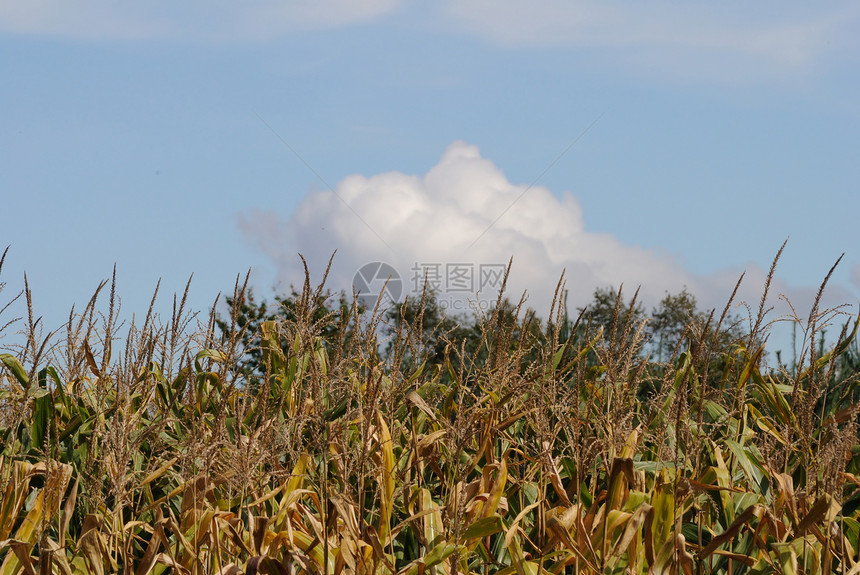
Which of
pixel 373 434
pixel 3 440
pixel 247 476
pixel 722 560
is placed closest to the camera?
pixel 247 476

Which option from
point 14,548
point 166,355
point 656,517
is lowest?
point 14,548

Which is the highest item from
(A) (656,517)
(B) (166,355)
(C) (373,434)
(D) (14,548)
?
(B) (166,355)

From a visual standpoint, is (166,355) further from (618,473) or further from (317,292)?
(618,473)

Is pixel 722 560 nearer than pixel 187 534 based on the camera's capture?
No

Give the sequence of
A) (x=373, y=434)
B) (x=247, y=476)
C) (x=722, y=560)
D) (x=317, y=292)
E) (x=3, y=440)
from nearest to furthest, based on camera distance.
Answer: (x=247, y=476)
(x=317, y=292)
(x=722, y=560)
(x=373, y=434)
(x=3, y=440)

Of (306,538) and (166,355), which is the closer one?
(306,538)

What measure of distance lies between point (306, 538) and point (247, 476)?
1.35 feet

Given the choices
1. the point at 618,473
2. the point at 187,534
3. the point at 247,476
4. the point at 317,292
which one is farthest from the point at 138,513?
the point at 618,473

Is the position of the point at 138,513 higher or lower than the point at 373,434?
lower

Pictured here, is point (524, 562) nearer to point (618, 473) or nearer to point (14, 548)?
point (618, 473)

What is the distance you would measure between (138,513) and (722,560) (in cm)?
203

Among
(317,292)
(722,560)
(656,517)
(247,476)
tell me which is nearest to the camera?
(247,476)

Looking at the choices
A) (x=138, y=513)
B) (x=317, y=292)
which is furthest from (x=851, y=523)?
(x=138, y=513)

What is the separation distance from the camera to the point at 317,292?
221cm
